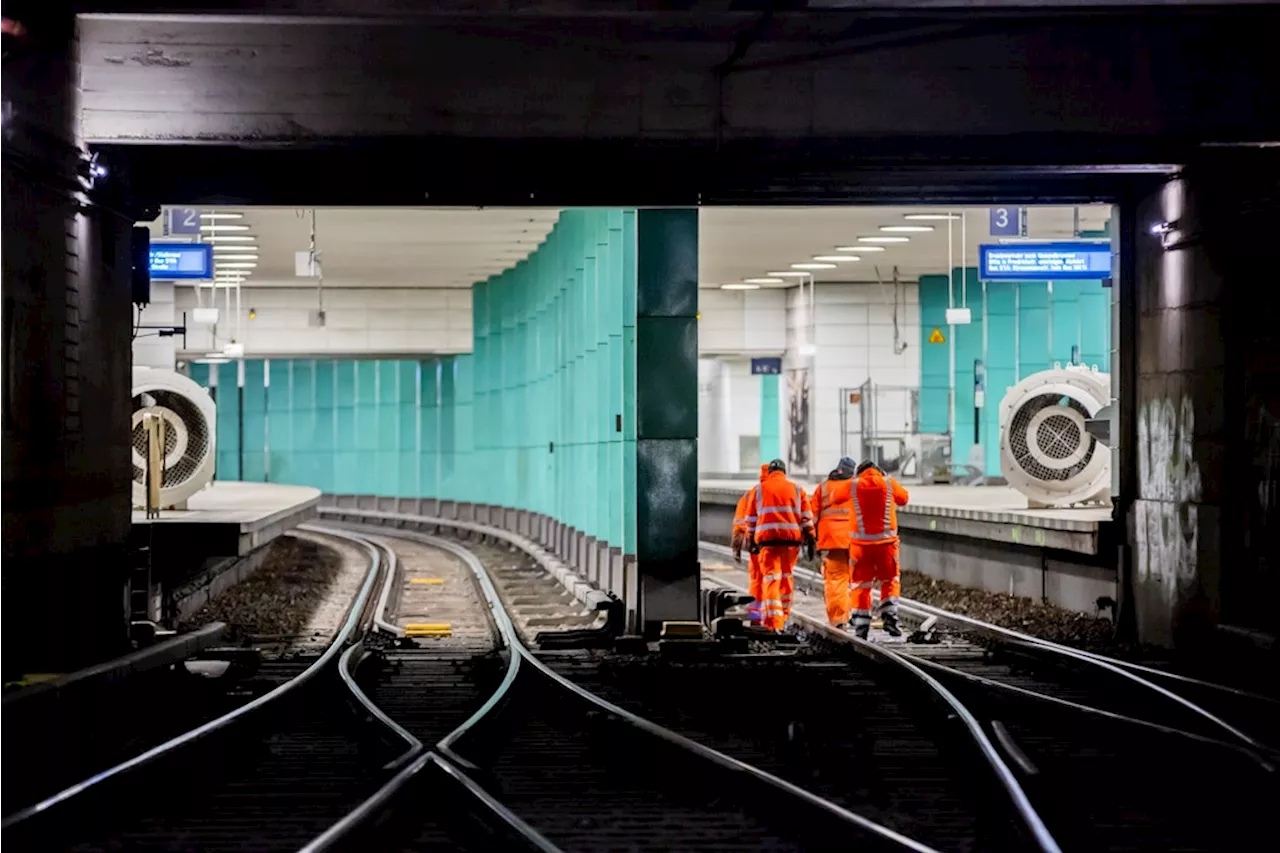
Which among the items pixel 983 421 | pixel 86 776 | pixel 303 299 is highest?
pixel 303 299

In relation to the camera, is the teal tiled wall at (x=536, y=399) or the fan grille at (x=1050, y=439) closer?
the teal tiled wall at (x=536, y=399)

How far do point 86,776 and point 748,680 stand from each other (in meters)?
5.34

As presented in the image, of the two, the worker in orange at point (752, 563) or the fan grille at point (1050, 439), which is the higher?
the fan grille at point (1050, 439)

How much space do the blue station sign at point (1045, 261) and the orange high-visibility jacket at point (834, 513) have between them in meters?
6.32

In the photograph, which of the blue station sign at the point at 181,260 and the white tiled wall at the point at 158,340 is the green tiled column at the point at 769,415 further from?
the blue station sign at the point at 181,260

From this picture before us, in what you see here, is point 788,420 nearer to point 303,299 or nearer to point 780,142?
point 303,299

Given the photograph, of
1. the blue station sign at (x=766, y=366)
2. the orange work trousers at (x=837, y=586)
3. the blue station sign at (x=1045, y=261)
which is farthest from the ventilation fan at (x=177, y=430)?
the blue station sign at (x=766, y=366)

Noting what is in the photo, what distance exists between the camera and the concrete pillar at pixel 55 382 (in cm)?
1116

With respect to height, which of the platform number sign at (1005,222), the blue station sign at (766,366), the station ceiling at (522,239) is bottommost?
the blue station sign at (766,366)

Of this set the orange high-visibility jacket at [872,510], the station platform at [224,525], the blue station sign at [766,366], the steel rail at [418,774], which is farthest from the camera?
the blue station sign at [766,366]

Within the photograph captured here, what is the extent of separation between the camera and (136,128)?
500 inches

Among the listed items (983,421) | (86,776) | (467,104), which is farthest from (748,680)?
(983,421)

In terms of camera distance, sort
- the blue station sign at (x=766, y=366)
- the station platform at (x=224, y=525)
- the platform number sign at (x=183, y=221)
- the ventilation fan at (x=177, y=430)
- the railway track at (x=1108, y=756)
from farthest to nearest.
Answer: the blue station sign at (x=766, y=366) < the platform number sign at (x=183, y=221) < the ventilation fan at (x=177, y=430) < the station platform at (x=224, y=525) < the railway track at (x=1108, y=756)

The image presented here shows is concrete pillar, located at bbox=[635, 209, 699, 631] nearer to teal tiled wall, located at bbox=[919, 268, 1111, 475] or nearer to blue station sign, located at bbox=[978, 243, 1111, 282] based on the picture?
blue station sign, located at bbox=[978, 243, 1111, 282]
